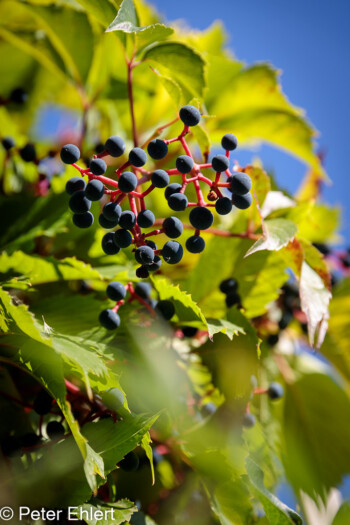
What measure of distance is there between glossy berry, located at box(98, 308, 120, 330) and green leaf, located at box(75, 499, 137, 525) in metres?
0.20

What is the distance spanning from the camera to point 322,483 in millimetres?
911

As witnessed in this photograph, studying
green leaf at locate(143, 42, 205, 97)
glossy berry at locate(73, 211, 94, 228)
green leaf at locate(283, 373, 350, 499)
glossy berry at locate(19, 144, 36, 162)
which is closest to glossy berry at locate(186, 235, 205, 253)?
glossy berry at locate(73, 211, 94, 228)

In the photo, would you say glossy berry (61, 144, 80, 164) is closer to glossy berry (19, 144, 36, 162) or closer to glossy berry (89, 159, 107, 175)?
glossy berry (89, 159, 107, 175)

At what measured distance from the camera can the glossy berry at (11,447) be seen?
586mm

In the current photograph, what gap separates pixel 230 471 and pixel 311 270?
29cm

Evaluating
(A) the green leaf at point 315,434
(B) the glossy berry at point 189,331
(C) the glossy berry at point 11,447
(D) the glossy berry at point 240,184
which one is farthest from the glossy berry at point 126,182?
(A) the green leaf at point 315,434

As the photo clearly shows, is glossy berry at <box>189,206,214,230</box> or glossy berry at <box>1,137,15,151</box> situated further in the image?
glossy berry at <box>1,137,15,151</box>

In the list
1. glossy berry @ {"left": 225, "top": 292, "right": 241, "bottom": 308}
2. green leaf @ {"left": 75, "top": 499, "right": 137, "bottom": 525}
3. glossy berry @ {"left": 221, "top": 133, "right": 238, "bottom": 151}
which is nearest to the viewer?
green leaf @ {"left": 75, "top": 499, "right": 137, "bottom": 525}

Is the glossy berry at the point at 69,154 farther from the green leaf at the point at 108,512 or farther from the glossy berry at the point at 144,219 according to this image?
the green leaf at the point at 108,512

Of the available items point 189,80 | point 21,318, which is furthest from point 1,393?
point 189,80

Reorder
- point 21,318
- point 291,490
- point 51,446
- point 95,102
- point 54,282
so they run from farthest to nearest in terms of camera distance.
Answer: point 95,102 → point 291,490 → point 54,282 → point 51,446 → point 21,318

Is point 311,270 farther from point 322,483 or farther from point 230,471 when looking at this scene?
point 322,483

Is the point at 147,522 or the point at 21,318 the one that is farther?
the point at 147,522

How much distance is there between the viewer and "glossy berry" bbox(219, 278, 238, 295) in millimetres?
738
